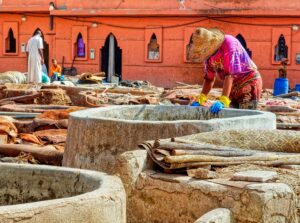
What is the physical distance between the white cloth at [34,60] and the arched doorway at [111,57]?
291 inches

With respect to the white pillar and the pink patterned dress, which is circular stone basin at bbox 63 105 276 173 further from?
the white pillar

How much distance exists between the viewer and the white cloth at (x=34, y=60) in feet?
69.8

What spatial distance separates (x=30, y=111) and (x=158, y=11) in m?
15.0

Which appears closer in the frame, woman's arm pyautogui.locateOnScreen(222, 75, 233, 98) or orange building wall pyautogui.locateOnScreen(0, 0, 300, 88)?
woman's arm pyautogui.locateOnScreen(222, 75, 233, 98)

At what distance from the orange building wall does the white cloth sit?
7.23 m

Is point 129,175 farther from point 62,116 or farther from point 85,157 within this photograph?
point 62,116

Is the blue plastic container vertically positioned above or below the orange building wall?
below

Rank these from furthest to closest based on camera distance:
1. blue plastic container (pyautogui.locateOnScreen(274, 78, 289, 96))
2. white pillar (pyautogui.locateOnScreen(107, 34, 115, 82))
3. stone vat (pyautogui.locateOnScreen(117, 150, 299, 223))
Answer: white pillar (pyautogui.locateOnScreen(107, 34, 115, 82)) → blue plastic container (pyautogui.locateOnScreen(274, 78, 289, 96)) → stone vat (pyautogui.locateOnScreen(117, 150, 299, 223))

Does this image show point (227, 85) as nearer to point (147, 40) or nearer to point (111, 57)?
point (147, 40)

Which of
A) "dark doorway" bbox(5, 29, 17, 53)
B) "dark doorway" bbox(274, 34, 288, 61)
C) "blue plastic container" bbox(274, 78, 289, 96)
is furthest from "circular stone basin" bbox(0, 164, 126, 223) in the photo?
"dark doorway" bbox(5, 29, 17, 53)

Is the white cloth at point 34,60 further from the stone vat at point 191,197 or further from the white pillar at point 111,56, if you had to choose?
the stone vat at point 191,197

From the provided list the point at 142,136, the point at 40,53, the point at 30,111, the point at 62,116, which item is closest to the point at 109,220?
the point at 142,136

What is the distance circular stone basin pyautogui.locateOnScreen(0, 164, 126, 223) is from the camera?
10.6ft

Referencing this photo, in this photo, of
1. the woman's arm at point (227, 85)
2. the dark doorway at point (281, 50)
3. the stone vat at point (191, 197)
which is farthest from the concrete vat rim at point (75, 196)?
the dark doorway at point (281, 50)
